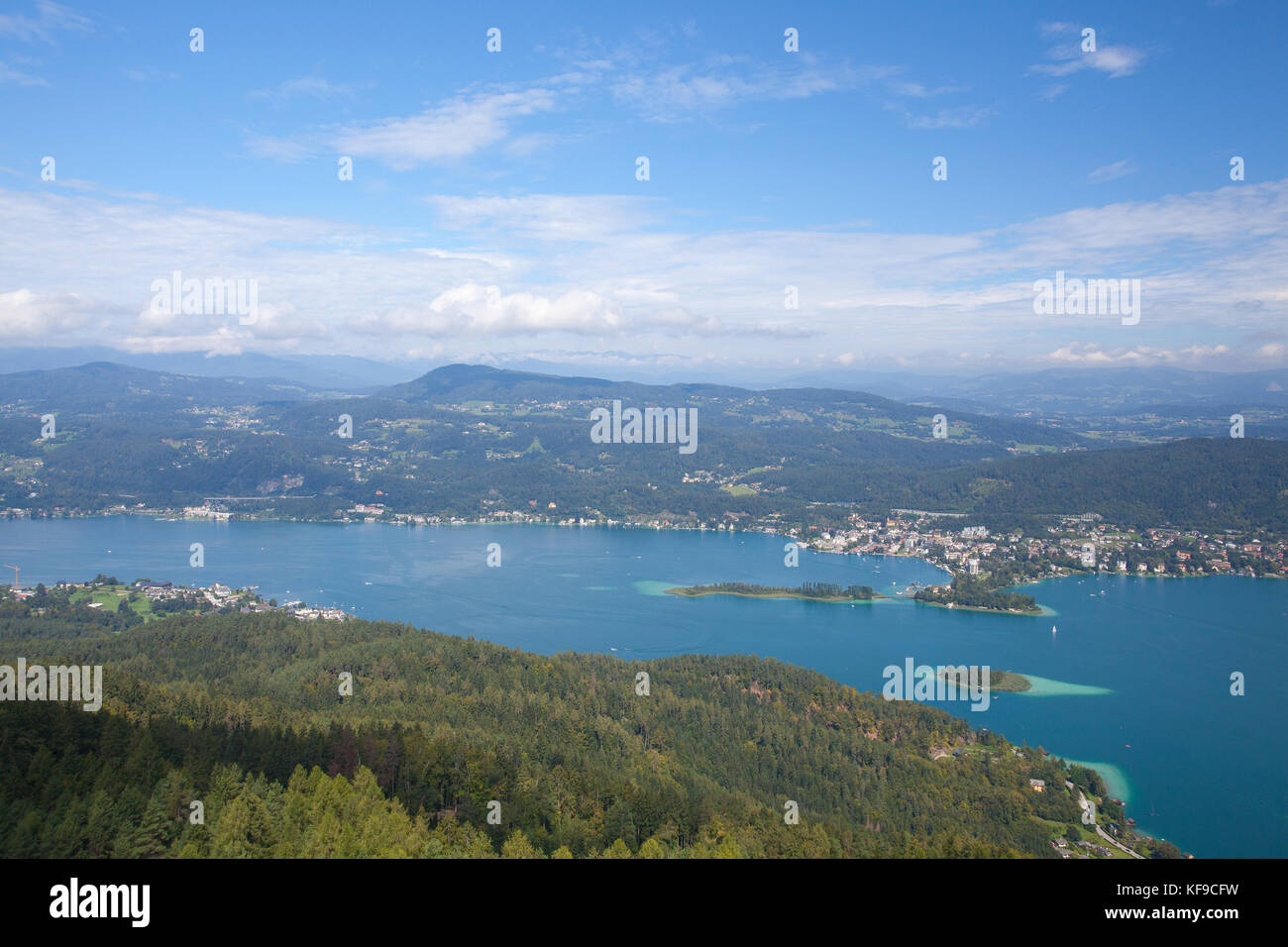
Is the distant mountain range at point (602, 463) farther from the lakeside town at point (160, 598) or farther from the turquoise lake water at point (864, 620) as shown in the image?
the lakeside town at point (160, 598)

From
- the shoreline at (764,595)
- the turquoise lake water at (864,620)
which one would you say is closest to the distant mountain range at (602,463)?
the turquoise lake water at (864,620)

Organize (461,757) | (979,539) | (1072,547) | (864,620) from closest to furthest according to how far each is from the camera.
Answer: (461,757) → (864,620) → (1072,547) → (979,539)

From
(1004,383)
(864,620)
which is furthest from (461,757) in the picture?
(1004,383)

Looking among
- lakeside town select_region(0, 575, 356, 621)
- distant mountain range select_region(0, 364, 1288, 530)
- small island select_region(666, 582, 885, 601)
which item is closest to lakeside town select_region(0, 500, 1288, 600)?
distant mountain range select_region(0, 364, 1288, 530)

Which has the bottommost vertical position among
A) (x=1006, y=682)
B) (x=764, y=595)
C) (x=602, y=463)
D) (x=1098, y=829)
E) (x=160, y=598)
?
(x=1098, y=829)

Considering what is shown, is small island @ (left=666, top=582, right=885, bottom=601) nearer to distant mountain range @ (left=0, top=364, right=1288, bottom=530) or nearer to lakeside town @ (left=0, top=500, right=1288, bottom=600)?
lakeside town @ (left=0, top=500, right=1288, bottom=600)

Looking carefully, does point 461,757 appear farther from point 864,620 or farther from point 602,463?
point 602,463
